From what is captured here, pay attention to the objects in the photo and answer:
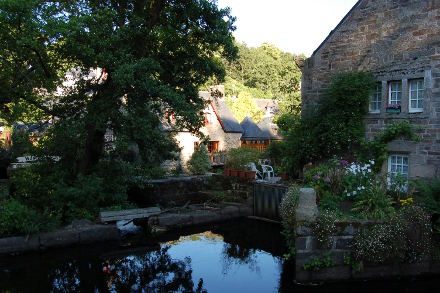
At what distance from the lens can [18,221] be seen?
10.6 m

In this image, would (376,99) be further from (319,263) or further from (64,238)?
(64,238)

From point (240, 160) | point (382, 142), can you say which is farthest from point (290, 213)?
point (240, 160)

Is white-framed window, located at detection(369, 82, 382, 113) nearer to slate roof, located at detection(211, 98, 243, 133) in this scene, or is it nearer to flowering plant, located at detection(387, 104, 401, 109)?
flowering plant, located at detection(387, 104, 401, 109)

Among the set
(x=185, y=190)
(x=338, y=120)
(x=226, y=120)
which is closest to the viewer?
(x=338, y=120)

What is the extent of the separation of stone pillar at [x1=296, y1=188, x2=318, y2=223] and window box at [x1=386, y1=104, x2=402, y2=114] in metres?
4.95

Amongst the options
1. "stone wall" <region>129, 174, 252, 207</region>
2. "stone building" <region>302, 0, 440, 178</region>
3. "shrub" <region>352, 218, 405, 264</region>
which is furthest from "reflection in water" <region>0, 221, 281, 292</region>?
"stone building" <region>302, 0, 440, 178</region>

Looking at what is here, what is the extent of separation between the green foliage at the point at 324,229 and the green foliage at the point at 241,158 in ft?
30.6

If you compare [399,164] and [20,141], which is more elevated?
[20,141]

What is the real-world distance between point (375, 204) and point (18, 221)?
9.10 m

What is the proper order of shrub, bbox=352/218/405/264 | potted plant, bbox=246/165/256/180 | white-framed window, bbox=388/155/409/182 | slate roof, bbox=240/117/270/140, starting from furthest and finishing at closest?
slate roof, bbox=240/117/270/140 < potted plant, bbox=246/165/256/180 < white-framed window, bbox=388/155/409/182 < shrub, bbox=352/218/405/264

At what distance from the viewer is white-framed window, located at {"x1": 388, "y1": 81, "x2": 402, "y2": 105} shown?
1153 centimetres

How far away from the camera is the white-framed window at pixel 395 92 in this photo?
11.5 meters

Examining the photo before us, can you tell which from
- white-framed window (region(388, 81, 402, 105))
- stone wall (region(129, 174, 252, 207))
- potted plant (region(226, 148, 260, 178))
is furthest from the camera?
potted plant (region(226, 148, 260, 178))

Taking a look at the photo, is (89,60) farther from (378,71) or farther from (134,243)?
(378,71)
